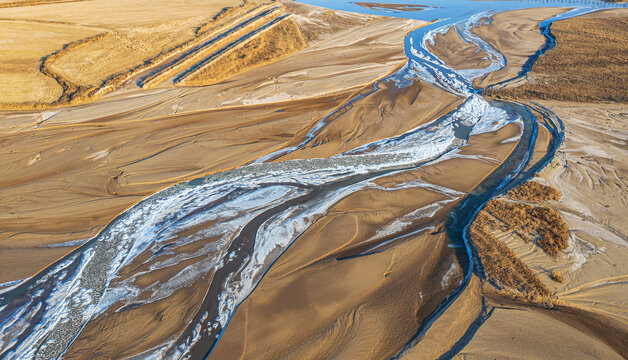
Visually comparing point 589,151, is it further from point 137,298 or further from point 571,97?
point 137,298

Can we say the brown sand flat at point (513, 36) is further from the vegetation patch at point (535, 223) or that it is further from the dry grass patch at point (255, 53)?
the dry grass patch at point (255, 53)

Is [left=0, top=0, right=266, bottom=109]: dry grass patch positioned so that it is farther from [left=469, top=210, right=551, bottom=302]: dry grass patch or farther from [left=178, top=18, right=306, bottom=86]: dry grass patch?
[left=469, top=210, right=551, bottom=302]: dry grass patch

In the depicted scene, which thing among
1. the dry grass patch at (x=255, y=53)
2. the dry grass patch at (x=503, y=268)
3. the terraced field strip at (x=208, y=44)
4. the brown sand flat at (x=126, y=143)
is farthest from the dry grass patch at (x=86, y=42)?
the dry grass patch at (x=503, y=268)

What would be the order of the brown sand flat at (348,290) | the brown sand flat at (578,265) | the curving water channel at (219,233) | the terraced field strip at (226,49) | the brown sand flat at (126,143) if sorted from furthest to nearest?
the terraced field strip at (226,49) → the brown sand flat at (126,143) → the curving water channel at (219,233) → the brown sand flat at (348,290) → the brown sand flat at (578,265)

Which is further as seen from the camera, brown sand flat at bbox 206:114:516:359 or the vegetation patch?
the vegetation patch

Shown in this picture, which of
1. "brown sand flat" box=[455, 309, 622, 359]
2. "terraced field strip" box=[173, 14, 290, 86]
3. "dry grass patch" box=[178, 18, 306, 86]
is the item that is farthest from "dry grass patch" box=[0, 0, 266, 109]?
"brown sand flat" box=[455, 309, 622, 359]

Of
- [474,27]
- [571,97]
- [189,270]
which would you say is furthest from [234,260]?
[474,27]
